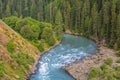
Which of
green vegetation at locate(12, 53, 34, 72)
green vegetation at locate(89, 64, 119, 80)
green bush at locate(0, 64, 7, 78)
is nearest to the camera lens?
green bush at locate(0, 64, 7, 78)

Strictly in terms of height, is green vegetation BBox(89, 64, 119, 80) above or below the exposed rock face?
above

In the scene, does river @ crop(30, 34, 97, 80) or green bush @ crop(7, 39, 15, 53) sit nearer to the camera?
river @ crop(30, 34, 97, 80)

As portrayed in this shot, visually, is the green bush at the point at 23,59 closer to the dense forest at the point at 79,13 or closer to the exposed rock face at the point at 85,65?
the exposed rock face at the point at 85,65

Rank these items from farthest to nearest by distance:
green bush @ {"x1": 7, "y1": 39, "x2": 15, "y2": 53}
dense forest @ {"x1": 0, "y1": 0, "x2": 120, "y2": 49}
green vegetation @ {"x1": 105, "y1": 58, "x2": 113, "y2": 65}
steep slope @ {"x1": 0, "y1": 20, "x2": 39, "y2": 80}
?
dense forest @ {"x1": 0, "y1": 0, "x2": 120, "y2": 49} → green bush @ {"x1": 7, "y1": 39, "x2": 15, "y2": 53} → green vegetation @ {"x1": 105, "y1": 58, "x2": 113, "y2": 65} → steep slope @ {"x1": 0, "y1": 20, "x2": 39, "y2": 80}

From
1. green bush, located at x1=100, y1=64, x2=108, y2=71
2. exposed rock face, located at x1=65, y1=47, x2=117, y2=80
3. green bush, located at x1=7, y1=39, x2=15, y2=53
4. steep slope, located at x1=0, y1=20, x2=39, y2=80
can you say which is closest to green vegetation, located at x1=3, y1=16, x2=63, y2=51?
steep slope, located at x1=0, y1=20, x2=39, y2=80

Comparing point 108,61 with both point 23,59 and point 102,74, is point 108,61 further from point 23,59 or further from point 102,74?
point 23,59

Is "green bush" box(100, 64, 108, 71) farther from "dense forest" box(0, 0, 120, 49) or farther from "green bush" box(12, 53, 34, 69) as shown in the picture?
"dense forest" box(0, 0, 120, 49)
